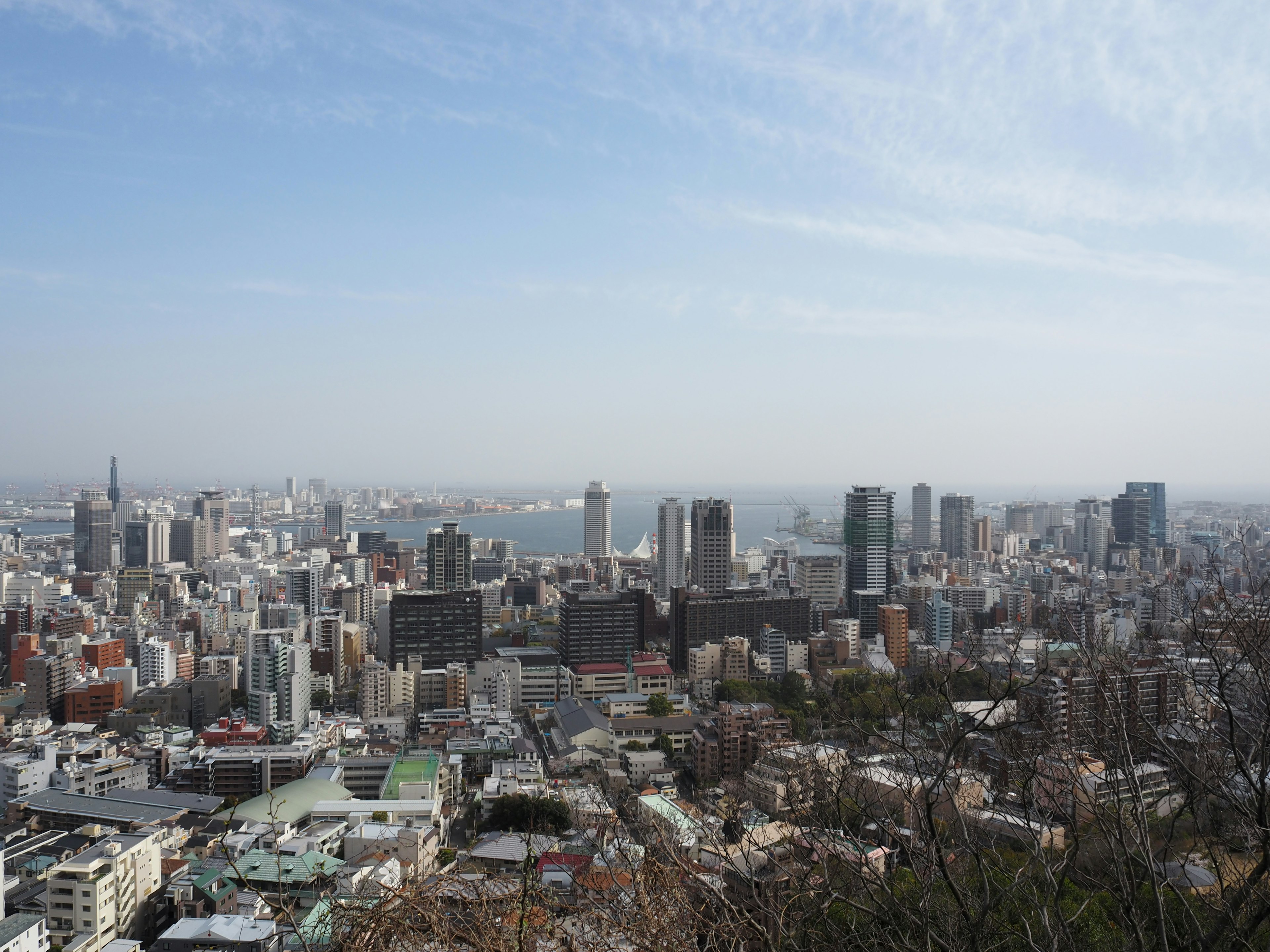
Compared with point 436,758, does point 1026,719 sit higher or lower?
higher

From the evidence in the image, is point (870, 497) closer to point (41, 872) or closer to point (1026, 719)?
point (41, 872)

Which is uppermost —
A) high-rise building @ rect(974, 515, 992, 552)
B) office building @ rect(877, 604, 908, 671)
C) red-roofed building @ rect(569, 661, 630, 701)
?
high-rise building @ rect(974, 515, 992, 552)

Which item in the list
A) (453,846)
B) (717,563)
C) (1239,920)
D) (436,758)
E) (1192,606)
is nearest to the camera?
(1239,920)

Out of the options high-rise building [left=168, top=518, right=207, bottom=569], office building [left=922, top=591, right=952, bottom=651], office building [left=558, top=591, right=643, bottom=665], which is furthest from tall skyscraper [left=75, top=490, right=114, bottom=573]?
office building [left=922, top=591, right=952, bottom=651]

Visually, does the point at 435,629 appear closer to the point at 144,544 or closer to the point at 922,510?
the point at 144,544

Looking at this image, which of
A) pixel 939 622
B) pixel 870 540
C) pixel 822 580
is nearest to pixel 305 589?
pixel 822 580

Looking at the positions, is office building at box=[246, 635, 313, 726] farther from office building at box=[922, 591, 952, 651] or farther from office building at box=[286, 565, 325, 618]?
office building at box=[922, 591, 952, 651]

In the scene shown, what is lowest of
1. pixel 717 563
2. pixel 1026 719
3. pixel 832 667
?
pixel 832 667

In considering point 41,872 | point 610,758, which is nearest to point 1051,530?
point 610,758
